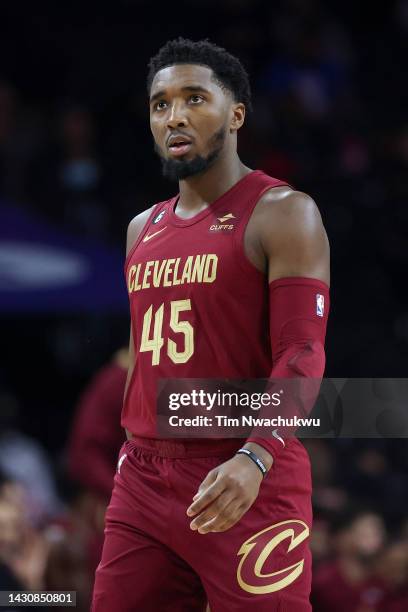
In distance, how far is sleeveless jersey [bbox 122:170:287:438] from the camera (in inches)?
148

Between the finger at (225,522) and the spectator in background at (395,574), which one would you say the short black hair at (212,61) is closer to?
the finger at (225,522)

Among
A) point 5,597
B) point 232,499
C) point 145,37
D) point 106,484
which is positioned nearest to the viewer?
point 232,499

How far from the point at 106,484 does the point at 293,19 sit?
6711 millimetres

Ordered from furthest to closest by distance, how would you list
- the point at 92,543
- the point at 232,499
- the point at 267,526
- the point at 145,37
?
the point at 145,37
the point at 92,543
the point at 267,526
the point at 232,499

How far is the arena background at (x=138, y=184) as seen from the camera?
30.4ft

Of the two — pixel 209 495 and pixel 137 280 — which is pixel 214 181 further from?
pixel 209 495

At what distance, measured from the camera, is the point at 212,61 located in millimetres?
4039

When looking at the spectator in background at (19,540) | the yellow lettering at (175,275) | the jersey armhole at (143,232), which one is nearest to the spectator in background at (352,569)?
the spectator in background at (19,540)

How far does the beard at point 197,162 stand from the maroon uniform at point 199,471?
0.12m

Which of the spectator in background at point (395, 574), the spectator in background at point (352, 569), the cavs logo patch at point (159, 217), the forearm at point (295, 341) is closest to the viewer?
the forearm at point (295, 341)

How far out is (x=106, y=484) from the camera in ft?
22.6

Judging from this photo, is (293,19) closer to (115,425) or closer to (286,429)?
(115,425)

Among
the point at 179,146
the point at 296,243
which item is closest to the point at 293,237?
the point at 296,243

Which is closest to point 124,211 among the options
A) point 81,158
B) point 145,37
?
point 81,158
